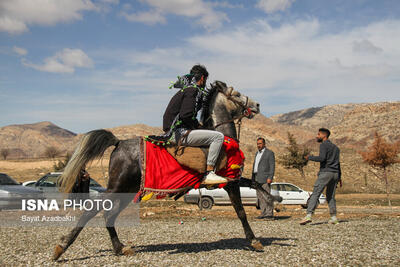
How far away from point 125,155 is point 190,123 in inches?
50.3

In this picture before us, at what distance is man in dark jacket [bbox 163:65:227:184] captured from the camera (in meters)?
6.61

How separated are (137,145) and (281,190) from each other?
16.5m

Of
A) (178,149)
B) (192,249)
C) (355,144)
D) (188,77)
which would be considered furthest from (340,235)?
(355,144)

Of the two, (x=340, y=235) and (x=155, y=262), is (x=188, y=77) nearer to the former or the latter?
(x=155, y=262)

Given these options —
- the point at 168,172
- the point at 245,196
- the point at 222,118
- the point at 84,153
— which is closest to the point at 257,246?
the point at 168,172

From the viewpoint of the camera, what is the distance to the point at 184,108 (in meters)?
6.56

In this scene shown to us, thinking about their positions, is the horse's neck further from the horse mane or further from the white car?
the white car

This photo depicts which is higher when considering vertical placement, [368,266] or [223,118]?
[223,118]

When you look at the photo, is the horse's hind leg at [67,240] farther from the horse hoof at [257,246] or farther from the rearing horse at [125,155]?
the horse hoof at [257,246]

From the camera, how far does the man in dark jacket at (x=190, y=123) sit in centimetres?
661

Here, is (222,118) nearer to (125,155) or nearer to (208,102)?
(208,102)

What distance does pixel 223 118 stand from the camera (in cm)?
712

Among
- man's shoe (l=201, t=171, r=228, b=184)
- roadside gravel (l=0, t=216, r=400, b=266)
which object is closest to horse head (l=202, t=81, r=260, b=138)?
man's shoe (l=201, t=171, r=228, b=184)

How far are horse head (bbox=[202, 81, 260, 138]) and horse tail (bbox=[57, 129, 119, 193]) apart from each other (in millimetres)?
1797
